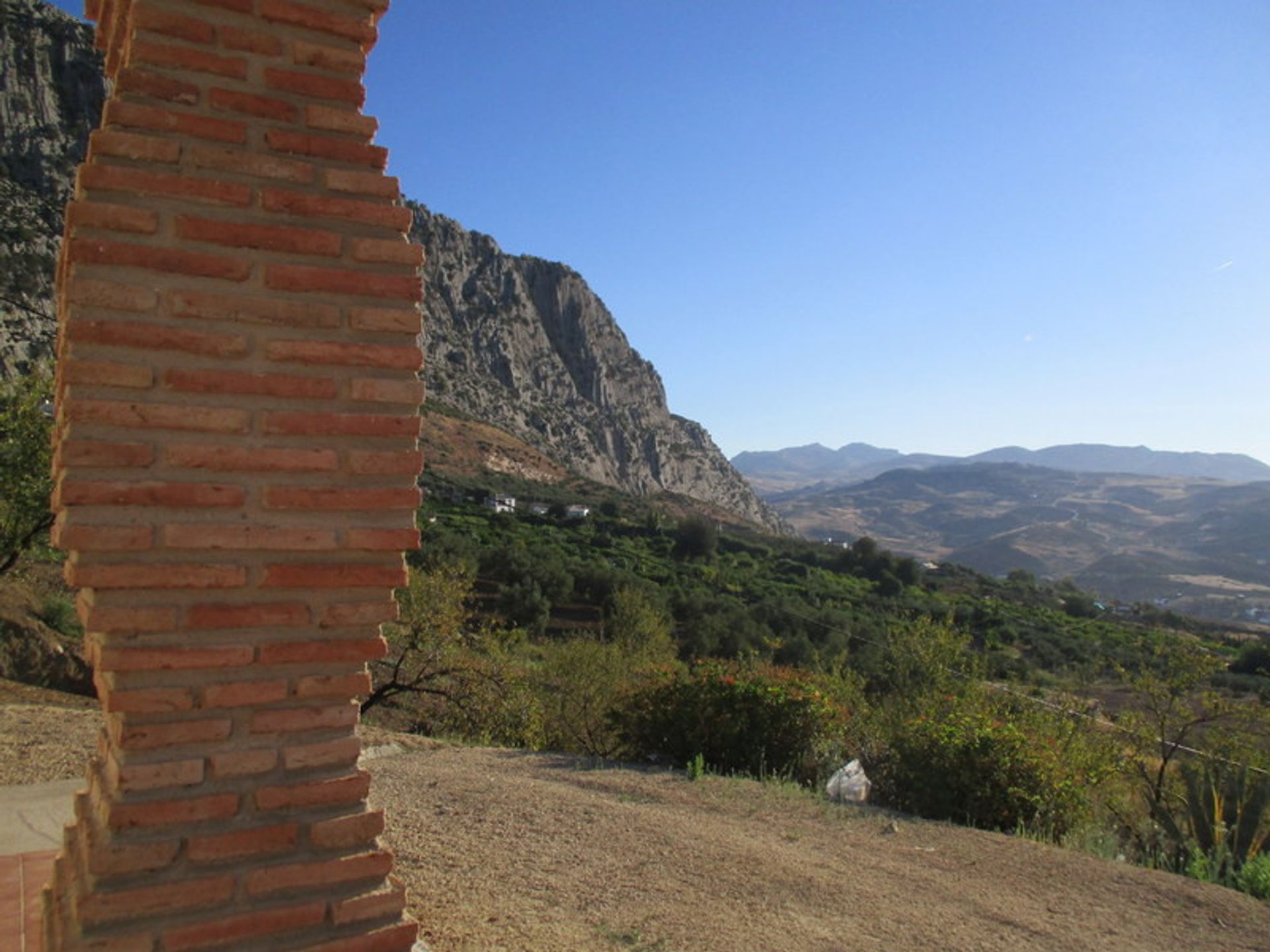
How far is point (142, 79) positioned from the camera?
2.19 metres

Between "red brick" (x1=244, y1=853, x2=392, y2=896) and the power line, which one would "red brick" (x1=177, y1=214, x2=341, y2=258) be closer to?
"red brick" (x1=244, y1=853, x2=392, y2=896)

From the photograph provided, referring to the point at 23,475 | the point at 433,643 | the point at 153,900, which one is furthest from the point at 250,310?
the point at 433,643

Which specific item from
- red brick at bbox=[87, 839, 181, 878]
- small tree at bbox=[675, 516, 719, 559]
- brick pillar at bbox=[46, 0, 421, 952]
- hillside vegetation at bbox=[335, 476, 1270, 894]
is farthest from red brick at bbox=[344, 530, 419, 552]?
small tree at bbox=[675, 516, 719, 559]

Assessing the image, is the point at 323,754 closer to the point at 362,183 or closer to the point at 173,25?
the point at 362,183

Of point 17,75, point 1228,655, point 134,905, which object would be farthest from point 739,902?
point 17,75

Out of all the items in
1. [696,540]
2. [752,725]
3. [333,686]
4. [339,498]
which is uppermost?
[339,498]

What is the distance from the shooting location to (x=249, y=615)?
2166mm

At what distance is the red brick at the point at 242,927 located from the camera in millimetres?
2029

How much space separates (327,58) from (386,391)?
3.20 feet

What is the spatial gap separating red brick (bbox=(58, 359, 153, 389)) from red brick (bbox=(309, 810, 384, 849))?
121cm

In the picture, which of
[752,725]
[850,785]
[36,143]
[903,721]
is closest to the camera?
[850,785]

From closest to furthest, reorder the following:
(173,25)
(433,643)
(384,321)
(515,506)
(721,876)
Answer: (173,25), (384,321), (721,876), (433,643), (515,506)

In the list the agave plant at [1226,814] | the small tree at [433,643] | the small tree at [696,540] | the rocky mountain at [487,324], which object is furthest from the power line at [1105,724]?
the small tree at [696,540]

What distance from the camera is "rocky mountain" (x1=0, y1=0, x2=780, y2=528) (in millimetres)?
44469
